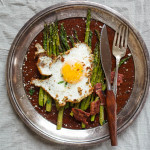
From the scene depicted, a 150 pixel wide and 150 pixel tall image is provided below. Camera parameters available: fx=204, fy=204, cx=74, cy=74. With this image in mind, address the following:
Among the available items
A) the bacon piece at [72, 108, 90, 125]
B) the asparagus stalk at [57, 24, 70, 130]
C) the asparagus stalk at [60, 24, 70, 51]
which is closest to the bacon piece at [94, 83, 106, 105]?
the bacon piece at [72, 108, 90, 125]

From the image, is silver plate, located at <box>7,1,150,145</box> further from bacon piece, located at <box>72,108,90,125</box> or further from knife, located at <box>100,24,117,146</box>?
bacon piece, located at <box>72,108,90,125</box>

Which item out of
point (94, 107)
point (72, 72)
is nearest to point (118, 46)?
point (72, 72)

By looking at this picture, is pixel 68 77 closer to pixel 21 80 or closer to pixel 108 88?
pixel 108 88

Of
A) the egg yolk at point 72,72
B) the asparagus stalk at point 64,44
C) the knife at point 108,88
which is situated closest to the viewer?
the egg yolk at point 72,72

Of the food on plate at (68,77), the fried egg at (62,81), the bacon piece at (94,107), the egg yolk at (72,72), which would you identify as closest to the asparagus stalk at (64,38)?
the food on plate at (68,77)

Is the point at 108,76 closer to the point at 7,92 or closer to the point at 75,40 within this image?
the point at 75,40

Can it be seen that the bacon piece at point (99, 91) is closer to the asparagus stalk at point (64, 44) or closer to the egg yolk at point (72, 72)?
the egg yolk at point (72, 72)

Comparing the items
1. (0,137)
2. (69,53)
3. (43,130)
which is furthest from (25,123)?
(69,53)

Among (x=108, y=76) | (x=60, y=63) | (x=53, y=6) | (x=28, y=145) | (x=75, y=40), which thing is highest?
(x=53, y=6)
